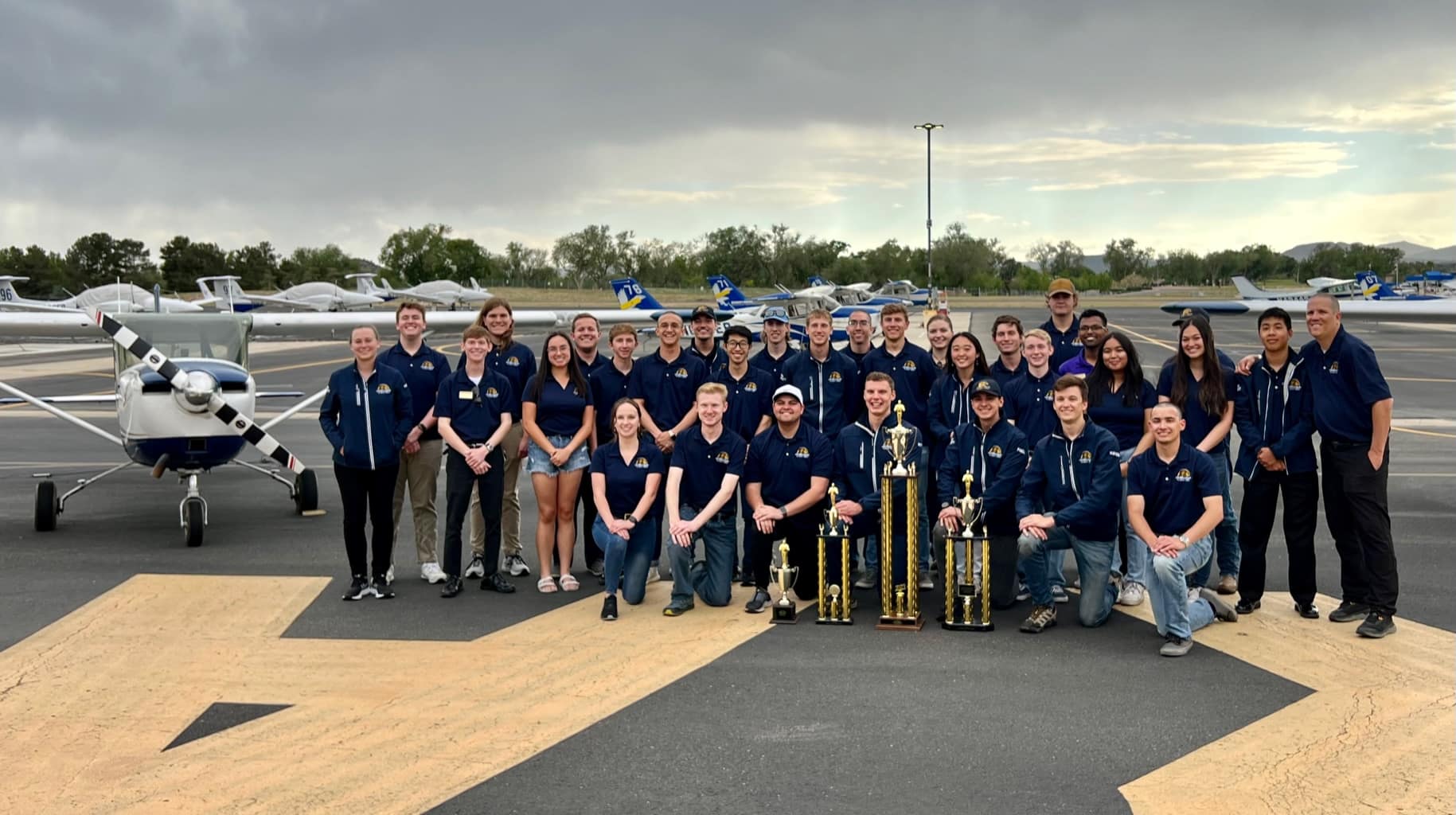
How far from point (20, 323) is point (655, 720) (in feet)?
32.7

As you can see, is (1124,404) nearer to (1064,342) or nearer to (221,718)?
(1064,342)

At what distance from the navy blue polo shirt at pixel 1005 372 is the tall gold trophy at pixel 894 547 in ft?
3.85

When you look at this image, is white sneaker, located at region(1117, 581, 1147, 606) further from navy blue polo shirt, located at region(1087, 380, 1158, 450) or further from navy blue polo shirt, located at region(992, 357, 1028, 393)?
navy blue polo shirt, located at region(992, 357, 1028, 393)

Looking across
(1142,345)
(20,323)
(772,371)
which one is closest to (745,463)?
(772,371)

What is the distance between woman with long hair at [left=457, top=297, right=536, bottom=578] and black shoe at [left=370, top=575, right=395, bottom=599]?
0.63 m

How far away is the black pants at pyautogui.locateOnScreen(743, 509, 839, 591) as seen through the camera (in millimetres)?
7438

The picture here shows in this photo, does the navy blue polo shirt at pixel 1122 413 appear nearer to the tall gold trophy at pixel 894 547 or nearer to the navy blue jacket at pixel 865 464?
the navy blue jacket at pixel 865 464

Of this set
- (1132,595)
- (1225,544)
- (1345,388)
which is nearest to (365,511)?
(1132,595)

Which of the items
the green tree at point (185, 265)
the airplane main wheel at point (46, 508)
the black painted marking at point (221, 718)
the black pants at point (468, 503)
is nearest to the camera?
the black painted marking at point (221, 718)

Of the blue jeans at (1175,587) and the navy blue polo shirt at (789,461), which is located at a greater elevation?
the navy blue polo shirt at (789,461)

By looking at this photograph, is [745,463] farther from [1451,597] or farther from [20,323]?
[20,323]

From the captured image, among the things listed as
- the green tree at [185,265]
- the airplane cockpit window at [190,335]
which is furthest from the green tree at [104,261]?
the airplane cockpit window at [190,335]

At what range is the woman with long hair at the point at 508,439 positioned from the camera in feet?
26.8

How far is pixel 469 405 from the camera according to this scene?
781 cm
